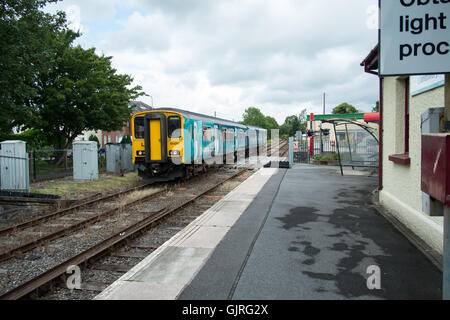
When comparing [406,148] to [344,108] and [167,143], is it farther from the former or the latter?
[344,108]

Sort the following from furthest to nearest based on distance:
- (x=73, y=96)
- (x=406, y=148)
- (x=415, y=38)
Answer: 1. (x=73, y=96)
2. (x=406, y=148)
3. (x=415, y=38)

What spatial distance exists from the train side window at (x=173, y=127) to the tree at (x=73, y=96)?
7223mm

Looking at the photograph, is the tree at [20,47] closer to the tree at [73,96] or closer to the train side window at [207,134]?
the tree at [73,96]

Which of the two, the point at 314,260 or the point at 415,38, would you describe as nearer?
the point at 415,38

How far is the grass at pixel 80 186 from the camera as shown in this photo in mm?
11500

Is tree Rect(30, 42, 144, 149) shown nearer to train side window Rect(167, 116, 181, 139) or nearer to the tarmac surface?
train side window Rect(167, 116, 181, 139)

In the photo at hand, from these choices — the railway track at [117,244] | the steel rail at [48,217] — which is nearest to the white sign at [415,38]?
the railway track at [117,244]

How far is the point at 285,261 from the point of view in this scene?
14.8 feet

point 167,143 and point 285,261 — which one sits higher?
point 167,143

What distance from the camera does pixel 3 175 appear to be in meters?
11.0

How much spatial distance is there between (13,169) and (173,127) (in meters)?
5.51

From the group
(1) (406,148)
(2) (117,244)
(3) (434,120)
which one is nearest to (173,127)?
(2) (117,244)

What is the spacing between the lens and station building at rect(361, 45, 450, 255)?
4.98 meters

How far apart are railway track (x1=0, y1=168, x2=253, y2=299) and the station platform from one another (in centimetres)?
60
